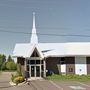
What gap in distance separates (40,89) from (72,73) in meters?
23.5

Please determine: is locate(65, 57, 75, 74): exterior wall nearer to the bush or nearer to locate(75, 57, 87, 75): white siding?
locate(75, 57, 87, 75): white siding

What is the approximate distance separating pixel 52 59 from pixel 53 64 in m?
0.91

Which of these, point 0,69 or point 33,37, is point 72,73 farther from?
point 0,69

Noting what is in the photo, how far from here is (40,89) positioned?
29156 mm

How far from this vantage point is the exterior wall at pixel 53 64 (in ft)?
173

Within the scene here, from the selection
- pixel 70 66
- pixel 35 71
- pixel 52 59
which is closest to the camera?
pixel 35 71

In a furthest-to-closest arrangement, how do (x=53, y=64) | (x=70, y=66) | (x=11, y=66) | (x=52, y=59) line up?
(x=11, y=66) → (x=52, y=59) → (x=53, y=64) → (x=70, y=66)

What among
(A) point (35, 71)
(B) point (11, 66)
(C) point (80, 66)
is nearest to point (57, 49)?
(C) point (80, 66)

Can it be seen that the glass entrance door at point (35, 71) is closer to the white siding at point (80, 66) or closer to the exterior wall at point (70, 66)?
the exterior wall at point (70, 66)

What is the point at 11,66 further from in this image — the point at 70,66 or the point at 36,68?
the point at 70,66

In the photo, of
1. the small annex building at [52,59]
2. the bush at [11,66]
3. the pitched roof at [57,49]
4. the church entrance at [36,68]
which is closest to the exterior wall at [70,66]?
the small annex building at [52,59]

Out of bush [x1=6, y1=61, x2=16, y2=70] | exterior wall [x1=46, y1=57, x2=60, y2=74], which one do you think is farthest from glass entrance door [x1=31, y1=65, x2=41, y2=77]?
bush [x1=6, y1=61, x2=16, y2=70]

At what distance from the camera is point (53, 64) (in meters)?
52.7

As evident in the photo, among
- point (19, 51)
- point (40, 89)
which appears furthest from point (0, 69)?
point (40, 89)
